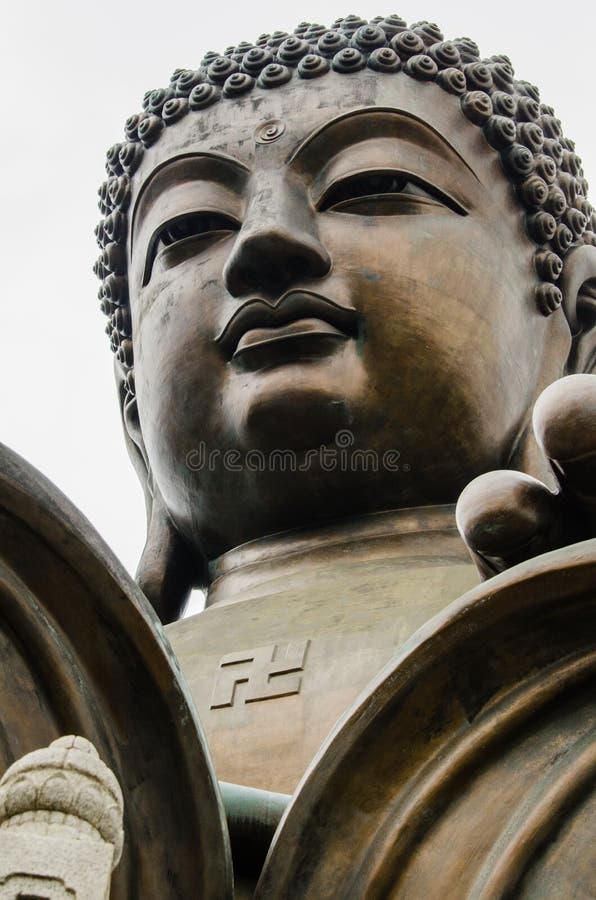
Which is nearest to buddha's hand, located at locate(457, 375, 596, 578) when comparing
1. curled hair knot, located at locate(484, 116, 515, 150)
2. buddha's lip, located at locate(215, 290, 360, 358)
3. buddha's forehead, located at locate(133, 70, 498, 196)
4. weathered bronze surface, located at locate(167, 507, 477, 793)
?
weathered bronze surface, located at locate(167, 507, 477, 793)

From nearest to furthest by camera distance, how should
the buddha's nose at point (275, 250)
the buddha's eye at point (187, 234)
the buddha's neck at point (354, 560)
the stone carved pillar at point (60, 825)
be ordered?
the stone carved pillar at point (60, 825)
the buddha's neck at point (354, 560)
the buddha's nose at point (275, 250)
the buddha's eye at point (187, 234)

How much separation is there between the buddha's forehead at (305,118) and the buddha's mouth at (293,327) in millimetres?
628

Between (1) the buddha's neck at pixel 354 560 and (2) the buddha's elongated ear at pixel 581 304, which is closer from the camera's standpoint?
(1) the buddha's neck at pixel 354 560

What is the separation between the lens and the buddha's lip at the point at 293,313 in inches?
210

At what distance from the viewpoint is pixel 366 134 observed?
576 cm

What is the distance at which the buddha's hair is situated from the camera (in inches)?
244

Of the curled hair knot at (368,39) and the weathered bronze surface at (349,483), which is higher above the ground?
the curled hair knot at (368,39)

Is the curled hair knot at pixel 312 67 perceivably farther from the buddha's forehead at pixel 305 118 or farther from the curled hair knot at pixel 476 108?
the curled hair knot at pixel 476 108

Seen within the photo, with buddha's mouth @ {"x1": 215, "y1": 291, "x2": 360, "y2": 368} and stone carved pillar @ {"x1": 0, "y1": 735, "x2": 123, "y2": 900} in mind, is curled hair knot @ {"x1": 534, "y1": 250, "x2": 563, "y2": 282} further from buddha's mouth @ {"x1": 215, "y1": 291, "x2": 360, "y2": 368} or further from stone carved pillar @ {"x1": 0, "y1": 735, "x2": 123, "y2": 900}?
stone carved pillar @ {"x1": 0, "y1": 735, "x2": 123, "y2": 900}

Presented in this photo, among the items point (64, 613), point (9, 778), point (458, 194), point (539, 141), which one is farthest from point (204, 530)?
point (9, 778)

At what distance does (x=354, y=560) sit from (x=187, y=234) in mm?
1390

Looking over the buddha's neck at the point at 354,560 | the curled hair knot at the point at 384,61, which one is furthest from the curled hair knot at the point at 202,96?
the buddha's neck at the point at 354,560

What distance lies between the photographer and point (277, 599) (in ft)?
16.9

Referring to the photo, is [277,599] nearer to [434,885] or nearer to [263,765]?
[263,765]
